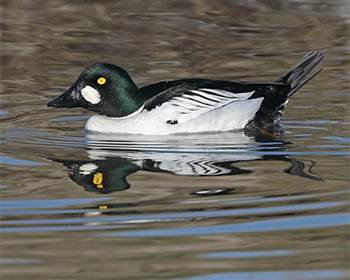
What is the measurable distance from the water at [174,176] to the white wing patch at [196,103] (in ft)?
1.04

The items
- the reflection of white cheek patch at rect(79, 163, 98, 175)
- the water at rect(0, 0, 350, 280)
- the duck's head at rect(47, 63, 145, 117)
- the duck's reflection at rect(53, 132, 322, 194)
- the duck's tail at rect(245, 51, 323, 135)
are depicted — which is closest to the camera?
the water at rect(0, 0, 350, 280)

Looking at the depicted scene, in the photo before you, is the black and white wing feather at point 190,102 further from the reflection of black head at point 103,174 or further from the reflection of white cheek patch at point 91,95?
the reflection of black head at point 103,174

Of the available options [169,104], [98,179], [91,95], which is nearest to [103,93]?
[91,95]

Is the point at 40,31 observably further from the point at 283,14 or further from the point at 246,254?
the point at 246,254

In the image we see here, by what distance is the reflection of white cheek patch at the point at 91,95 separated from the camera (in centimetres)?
922

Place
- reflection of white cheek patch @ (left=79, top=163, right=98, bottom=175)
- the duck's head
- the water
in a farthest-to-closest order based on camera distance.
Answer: the duck's head < reflection of white cheek patch @ (left=79, top=163, right=98, bottom=175) < the water

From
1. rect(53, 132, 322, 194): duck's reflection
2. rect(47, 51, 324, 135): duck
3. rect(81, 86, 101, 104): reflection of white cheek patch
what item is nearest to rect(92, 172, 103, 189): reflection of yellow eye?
rect(53, 132, 322, 194): duck's reflection

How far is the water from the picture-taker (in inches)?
196

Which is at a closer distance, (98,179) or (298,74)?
(98,179)

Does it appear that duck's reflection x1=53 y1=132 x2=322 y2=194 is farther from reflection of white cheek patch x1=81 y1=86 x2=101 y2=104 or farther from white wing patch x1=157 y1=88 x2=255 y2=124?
reflection of white cheek patch x1=81 y1=86 x2=101 y2=104

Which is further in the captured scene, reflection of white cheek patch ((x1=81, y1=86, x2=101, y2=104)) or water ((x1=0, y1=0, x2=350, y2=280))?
reflection of white cheek patch ((x1=81, y1=86, x2=101, y2=104))

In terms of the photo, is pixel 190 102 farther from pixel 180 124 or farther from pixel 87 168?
pixel 87 168

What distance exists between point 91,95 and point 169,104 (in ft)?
2.87

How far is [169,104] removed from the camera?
911 centimetres
